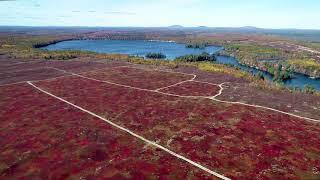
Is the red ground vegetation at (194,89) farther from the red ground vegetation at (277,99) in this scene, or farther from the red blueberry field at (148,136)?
the red ground vegetation at (277,99)

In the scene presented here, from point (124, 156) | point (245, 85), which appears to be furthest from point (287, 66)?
point (124, 156)

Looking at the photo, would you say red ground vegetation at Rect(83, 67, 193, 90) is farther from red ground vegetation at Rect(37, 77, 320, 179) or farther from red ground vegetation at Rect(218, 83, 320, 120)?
red ground vegetation at Rect(218, 83, 320, 120)

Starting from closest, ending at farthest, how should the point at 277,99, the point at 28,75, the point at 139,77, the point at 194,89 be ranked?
the point at 277,99 → the point at 194,89 → the point at 139,77 → the point at 28,75

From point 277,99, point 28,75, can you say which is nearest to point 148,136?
point 277,99

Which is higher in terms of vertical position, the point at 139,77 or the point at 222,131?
the point at 139,77

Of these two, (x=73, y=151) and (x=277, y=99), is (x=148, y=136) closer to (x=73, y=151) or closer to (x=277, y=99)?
(x=73, y=151)

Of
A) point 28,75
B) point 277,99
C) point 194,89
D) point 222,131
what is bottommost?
point 222,131

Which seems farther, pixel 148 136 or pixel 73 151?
pixel 148 136

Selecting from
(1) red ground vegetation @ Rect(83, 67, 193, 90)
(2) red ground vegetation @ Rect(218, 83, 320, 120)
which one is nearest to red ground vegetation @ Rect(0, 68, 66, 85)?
(1) red ground vegetation @ Rect(83, 67, 193, 90)
